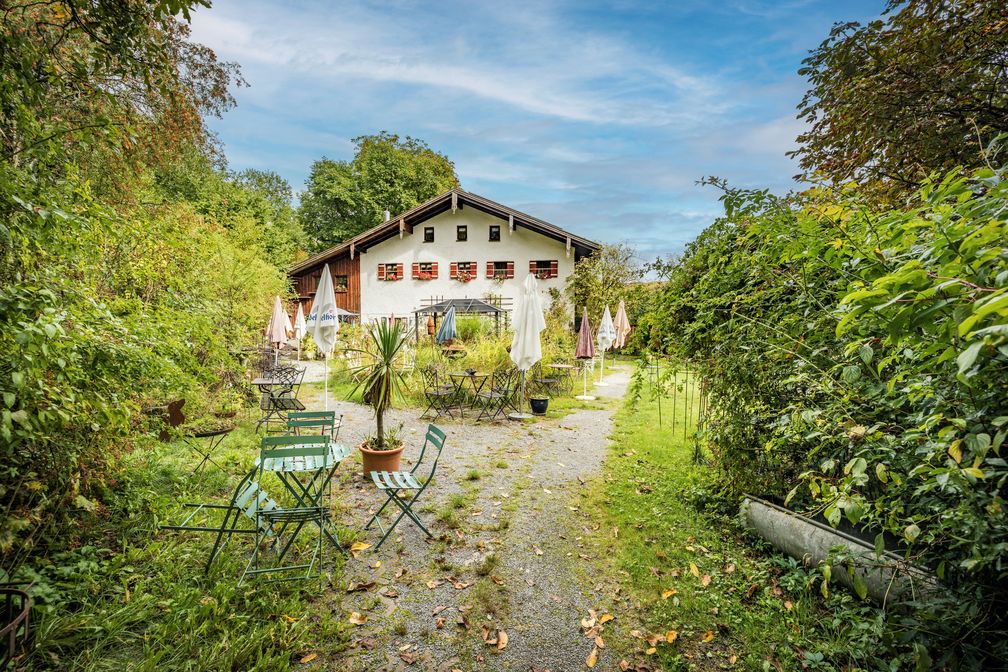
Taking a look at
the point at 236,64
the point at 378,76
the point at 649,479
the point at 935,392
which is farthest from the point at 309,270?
the point at 935,392

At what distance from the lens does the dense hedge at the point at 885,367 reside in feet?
3.85

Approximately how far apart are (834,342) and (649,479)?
11.0ft

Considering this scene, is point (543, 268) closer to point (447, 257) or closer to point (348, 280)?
point (447, 257)

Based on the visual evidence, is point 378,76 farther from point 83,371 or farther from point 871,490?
point 871,490

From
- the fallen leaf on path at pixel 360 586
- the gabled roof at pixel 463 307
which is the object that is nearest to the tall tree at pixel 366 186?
the gabled roof at pixel 463 307

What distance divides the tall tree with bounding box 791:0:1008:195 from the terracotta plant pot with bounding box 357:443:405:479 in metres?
5.69

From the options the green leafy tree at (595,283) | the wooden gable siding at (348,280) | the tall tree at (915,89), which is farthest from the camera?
the wooden gable siding at (348,280)

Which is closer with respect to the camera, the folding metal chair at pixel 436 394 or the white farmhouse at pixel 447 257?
the folding metal chair at pixel 436 394

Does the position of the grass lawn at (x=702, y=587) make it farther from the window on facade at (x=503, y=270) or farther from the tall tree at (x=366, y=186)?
the tall tree at (x=366, y=186)

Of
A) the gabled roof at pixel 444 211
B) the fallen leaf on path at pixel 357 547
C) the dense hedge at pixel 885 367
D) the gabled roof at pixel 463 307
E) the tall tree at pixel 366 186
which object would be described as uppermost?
the tall tree at pixel 366 186

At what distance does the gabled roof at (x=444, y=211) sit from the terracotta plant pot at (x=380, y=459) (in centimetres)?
1655

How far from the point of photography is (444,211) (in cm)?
2223

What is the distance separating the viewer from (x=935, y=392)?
1.77m

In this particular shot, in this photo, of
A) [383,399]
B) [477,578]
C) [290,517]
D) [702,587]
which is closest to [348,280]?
[383,399]
